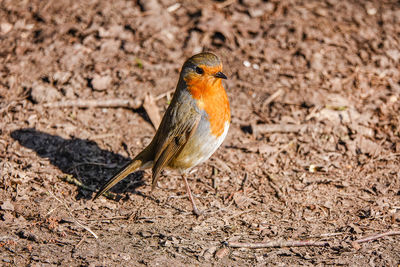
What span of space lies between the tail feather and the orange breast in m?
0.80

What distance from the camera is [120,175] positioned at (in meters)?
4.23

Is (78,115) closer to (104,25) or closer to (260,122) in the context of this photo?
(104,25)

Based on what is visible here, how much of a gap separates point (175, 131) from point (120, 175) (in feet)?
2.16

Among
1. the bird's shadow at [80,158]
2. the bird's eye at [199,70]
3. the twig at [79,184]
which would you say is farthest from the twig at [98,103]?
the bird's eye at [199,70]

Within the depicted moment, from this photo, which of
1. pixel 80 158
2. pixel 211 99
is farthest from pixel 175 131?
pixel 80 158

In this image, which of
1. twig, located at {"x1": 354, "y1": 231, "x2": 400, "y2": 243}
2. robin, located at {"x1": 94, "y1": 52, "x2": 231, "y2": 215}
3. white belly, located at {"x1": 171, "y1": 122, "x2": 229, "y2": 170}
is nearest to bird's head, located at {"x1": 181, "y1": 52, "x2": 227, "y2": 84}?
robin, located at {"x1": 94, "y1": 52, "x2": 231, "y2": 215}

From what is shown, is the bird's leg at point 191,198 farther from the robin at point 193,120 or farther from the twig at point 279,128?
the twig at point 279,128

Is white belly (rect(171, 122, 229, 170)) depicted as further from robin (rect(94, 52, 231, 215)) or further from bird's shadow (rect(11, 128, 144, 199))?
bird's shadow (rect(11, 128, 144, 199))

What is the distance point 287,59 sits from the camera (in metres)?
6.04

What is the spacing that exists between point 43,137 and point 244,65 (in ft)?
8.78

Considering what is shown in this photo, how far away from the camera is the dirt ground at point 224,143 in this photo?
3.73 metres

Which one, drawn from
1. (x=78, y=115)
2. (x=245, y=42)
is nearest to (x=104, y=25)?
(x=78, y=115)

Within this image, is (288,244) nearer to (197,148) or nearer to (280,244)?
(280,244)

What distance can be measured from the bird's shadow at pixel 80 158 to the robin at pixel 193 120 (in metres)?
0.48
